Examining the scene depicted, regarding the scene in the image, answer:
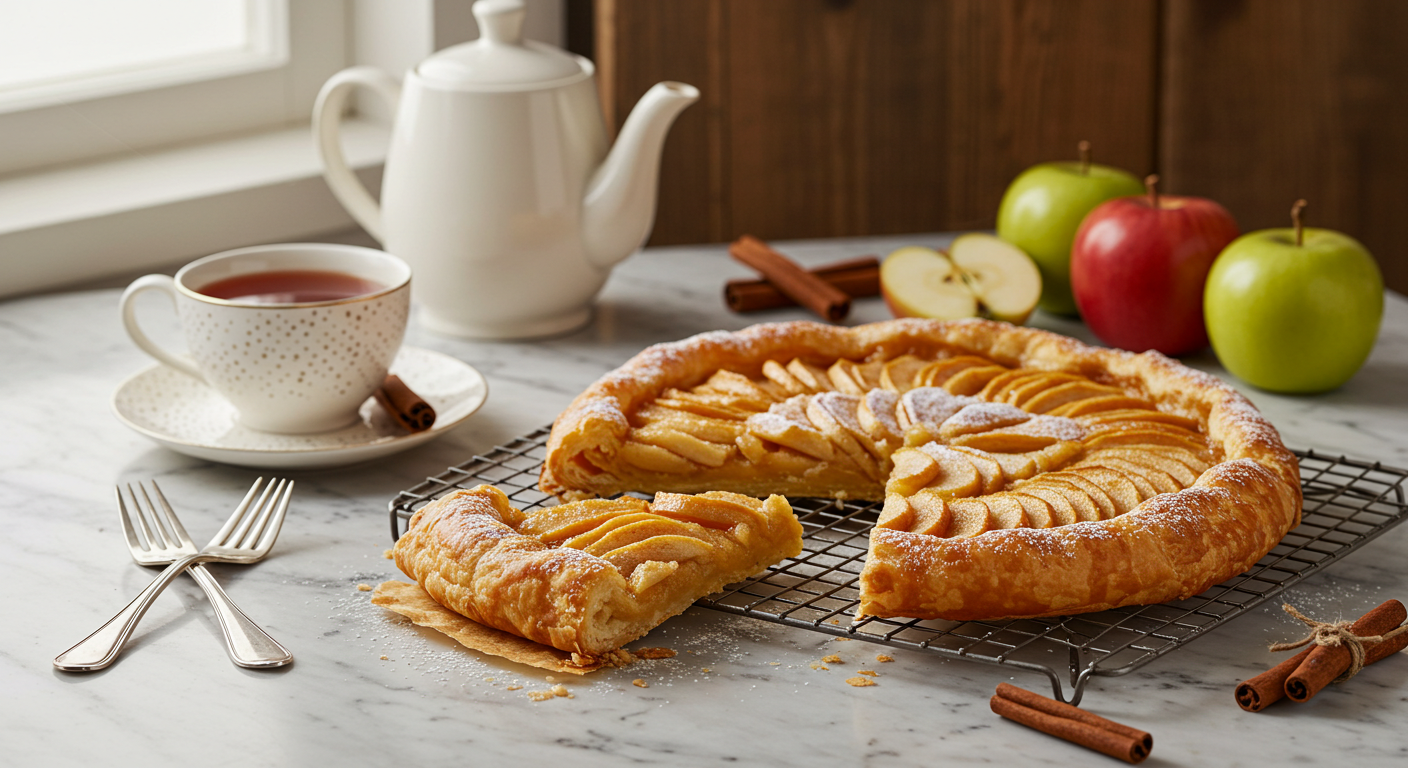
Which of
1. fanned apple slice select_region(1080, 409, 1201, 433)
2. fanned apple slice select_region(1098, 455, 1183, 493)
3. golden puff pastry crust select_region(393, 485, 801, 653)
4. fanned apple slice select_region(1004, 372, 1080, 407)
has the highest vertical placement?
fanned apple slice select_region(1004, 372, 1080, 407)

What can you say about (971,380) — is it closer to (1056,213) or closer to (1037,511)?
(1037,511)

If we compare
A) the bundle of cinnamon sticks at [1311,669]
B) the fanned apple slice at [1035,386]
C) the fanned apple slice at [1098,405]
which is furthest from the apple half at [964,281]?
the bundle of cinnamon sticks at [1311,669]

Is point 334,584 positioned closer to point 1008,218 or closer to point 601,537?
point 601,537

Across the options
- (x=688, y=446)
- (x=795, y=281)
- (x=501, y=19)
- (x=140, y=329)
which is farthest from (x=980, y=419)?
(x=140, y=329)

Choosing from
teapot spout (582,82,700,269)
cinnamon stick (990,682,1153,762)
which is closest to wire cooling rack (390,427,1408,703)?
cinnamon stick (990,682,1153,762)

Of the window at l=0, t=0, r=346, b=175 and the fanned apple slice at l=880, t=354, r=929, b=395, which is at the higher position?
the window at l=0, t=0, r=346, b=175

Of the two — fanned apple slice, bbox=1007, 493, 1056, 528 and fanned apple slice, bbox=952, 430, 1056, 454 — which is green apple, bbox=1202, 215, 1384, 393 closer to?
fanned apple slice, bbox=952, 430, 1056, 454

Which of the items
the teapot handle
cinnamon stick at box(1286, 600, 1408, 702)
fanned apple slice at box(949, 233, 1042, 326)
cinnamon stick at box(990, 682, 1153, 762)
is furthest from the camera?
fanned apple slice at box(949, 233, 1042, 326)
